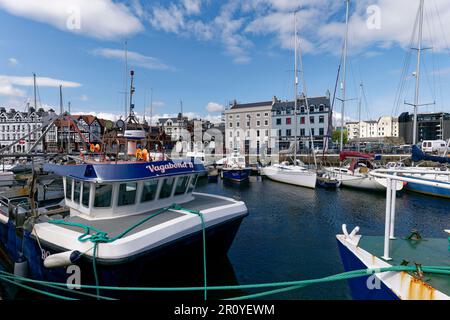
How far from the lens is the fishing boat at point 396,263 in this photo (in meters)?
4.73

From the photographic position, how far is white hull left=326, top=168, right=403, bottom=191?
96.3 feet

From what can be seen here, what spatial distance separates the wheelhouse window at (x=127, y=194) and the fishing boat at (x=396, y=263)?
626 cm

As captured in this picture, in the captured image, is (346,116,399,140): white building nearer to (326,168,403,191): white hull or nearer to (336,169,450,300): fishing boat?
(326,168,403,191): white hull

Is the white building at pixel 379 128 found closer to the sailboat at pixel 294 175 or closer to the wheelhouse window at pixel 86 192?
the sailboat at pixel 294 175

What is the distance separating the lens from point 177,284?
8.73m

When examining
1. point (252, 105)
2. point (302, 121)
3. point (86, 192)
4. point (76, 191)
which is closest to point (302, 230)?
point (86, 192)

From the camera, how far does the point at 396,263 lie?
18.5 ft

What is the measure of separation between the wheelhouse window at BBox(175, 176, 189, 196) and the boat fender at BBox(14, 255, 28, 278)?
524 cm

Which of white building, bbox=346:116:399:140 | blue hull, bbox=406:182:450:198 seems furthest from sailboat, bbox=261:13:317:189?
white building, bbox=346:116:399:140

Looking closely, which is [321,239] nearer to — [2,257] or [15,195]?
[2,257]

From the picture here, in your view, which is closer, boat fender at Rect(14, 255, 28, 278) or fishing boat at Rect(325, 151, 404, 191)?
boat fender at Rect(14, 255, 28, 278)

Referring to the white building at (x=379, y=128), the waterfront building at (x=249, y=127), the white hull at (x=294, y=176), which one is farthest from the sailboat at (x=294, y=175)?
the white building at (x=379, y=128)

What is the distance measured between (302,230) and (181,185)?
32.4ft
